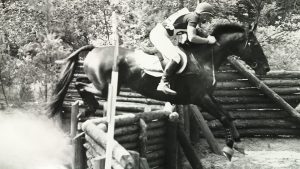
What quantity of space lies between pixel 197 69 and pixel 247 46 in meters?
1.00

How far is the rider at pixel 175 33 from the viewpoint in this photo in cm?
696

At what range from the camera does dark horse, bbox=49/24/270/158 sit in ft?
23.7

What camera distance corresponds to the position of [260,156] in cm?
898

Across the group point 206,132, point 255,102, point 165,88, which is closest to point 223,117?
point 165,88

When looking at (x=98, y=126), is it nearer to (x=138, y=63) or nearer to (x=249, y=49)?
(x=138, y=63)

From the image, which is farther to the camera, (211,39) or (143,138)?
(211,39)

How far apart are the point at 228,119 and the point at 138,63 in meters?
1.79

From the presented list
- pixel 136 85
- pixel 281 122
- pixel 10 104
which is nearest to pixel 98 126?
pixel 136 85

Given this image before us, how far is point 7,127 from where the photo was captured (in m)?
11.8

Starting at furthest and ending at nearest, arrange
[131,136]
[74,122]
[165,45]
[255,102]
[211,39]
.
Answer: [255,102] < [74,122] < [211,39] < [165,45] < [131,136]

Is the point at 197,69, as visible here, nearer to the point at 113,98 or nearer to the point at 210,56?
the point at 210,56

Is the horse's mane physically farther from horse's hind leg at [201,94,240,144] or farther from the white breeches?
horse's hind leg at [201,94,240,144]

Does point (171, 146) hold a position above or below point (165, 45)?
below

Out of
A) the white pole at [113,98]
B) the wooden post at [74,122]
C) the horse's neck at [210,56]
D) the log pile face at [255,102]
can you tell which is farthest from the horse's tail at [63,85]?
the white pole at [113,98]
